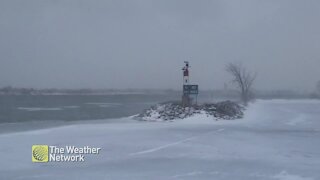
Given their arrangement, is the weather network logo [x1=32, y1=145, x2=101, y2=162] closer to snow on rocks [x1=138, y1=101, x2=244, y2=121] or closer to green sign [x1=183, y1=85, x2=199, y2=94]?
snow on rocks [x1=138, y1=101, x2=244, y2=121]

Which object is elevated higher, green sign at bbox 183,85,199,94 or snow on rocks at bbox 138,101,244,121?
green sign at bbox 183,85,199,94

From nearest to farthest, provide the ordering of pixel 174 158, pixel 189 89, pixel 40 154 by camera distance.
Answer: pixel 40 154 < pixel 174 158 < pixel 189 89

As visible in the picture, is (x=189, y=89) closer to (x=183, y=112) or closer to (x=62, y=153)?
(x=183, y=112)

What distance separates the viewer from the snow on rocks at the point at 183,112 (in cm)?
3225

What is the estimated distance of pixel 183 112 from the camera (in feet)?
108

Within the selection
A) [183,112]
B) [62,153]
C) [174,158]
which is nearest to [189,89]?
[183,112]

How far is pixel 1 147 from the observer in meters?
15.5

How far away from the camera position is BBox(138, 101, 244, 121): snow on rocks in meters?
32.2

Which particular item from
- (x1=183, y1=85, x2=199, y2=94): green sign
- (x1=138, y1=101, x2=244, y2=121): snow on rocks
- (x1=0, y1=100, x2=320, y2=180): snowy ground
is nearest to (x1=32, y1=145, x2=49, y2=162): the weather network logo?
(x1=0, y1=100, x2=320, y2=180): snowy ground

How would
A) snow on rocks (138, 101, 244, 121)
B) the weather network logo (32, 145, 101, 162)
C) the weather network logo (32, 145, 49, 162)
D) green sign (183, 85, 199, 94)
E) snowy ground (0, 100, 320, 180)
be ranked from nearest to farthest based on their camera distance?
snowy ground (0, 100, 320, 180) → the weather network logo (32, 145, 49, 162) → the weather network logo (32, 145, 101, 162) → snow on rocks (138, 101, 244, 121) → green sign (183, 85, 199, 94)

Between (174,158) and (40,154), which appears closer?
(40,154)

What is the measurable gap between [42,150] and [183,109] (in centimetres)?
2041

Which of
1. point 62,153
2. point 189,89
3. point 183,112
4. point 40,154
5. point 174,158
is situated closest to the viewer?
point 40,154

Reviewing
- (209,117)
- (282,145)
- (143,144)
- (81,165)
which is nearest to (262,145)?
(282,145)
